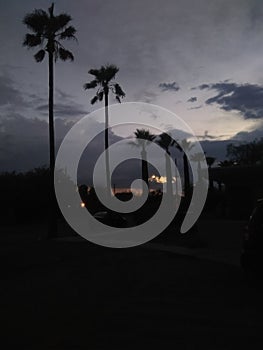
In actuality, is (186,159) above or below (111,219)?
above

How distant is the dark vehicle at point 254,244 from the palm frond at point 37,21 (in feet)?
61.6

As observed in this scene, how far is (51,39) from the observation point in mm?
25188

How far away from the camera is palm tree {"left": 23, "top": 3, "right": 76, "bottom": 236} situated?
24.6m

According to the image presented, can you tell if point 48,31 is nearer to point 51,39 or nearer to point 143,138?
point 51,39

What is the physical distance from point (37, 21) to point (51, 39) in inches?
46.5

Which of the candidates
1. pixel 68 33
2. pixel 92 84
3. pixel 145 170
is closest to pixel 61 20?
pixel 68 33

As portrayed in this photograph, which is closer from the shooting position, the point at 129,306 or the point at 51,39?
the point at 129,306

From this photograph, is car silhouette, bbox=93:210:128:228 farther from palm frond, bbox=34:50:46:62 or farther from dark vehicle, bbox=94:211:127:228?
palm frond, bbox=34:50:46:62

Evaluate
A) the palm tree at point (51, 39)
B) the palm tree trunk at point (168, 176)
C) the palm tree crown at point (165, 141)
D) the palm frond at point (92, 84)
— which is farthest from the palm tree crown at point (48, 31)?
the palm tree crown at point (165, 141)

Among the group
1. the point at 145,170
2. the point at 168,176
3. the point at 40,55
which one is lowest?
the point at 168,176

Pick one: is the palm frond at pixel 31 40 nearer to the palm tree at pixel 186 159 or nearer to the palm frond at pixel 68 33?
the palm frond at pixel 68 33

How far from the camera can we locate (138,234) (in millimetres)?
25172

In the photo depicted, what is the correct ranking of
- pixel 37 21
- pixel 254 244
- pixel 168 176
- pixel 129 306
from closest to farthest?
pixel 129 306 < pixel 254 244 < pixel 37 21 < pixel 168 176

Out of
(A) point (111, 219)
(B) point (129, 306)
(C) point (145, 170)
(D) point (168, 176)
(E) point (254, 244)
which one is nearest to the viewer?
(B) point (129, 306)
